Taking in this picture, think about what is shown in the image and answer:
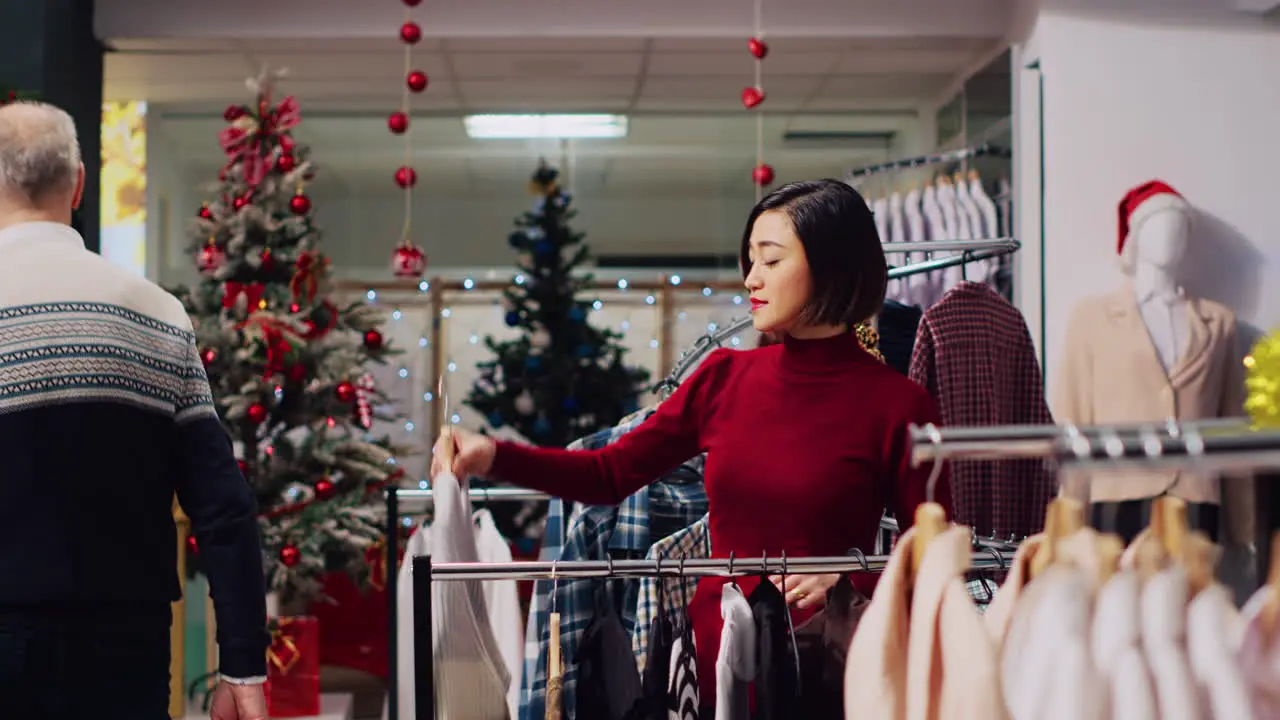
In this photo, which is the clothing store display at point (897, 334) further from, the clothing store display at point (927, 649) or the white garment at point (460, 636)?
the clothing store display at point (927, 649)

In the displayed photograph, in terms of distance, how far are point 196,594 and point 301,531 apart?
1803 mm

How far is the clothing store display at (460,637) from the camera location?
6.06ft

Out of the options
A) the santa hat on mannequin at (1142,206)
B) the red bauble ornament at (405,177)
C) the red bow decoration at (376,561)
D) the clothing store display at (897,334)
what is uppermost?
the red bauble ornament at (405,177)

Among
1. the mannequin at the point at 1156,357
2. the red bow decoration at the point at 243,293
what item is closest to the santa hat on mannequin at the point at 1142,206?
the mannequin at the point at 1156,357

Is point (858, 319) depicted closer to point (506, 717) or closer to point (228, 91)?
point (506, 717)

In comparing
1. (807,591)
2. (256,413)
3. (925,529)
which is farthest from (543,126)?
(925,529)

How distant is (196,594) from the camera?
636cm

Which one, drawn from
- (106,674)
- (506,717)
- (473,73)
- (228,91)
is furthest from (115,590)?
(228,91)

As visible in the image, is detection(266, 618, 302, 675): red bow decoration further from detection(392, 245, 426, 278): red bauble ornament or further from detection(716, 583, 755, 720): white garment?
detection(716, 583, 755, 720): white garment

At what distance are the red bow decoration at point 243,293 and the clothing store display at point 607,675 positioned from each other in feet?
11.8

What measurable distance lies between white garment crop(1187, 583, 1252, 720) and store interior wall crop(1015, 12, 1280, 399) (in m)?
4.18

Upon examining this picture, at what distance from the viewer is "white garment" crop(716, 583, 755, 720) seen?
5.41 ft

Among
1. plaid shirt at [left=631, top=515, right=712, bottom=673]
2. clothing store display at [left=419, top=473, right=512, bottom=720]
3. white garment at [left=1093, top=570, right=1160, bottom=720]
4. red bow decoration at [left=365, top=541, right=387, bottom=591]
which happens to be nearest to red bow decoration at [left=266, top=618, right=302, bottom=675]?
red bow decoration at [left=365, top=541, right=387, bottom=591]

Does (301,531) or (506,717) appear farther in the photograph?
(301,531)
